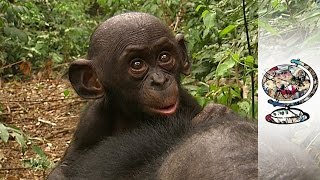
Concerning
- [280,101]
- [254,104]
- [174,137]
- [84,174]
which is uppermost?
[280,101]

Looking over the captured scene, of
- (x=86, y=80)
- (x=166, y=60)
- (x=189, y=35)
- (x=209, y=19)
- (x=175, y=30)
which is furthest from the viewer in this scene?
(x=175, y=30)

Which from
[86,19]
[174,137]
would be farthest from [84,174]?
[86,19]

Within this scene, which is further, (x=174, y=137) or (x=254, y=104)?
(x=254, y=104)

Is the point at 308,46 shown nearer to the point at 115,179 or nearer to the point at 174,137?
the point at 174,137

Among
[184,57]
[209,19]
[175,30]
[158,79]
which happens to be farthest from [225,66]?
[175,30]

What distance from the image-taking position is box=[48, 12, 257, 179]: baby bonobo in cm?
133

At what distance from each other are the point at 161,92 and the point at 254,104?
1.26 feet

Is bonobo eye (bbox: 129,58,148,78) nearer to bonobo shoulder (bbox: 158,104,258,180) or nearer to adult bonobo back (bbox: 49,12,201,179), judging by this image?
adult bonobo back (bbox: 49,12,201,179)

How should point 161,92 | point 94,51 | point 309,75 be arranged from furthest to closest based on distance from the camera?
point 94,51
point 161,92
point 309,75

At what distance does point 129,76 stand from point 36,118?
3339 millimetres

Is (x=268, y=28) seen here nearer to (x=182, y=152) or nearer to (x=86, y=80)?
(x=182, y=152)

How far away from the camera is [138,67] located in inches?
111

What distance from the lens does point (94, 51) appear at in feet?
9.97

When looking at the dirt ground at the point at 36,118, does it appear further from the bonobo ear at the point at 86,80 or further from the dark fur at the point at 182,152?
the dark fur at the point at 182,152
